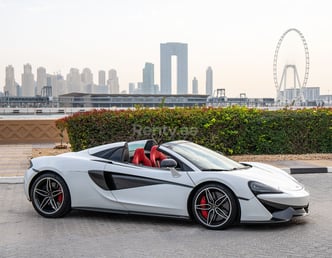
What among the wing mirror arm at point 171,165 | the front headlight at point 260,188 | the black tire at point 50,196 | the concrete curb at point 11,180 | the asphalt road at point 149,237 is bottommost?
the concrete curb at point 11,180

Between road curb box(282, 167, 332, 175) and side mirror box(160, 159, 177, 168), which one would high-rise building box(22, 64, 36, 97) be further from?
side mirror box(160, 159, 177, 168)

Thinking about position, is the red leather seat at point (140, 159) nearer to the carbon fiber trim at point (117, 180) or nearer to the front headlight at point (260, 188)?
the carbon fiber trim at point (117, 180)

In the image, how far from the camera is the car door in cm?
730

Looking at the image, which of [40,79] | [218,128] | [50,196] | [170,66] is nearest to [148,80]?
[170,66]

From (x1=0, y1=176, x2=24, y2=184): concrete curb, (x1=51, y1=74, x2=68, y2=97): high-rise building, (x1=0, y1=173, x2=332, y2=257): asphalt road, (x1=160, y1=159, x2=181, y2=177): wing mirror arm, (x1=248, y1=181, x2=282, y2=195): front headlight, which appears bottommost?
(x1=0, y1=176, x2=24, y2=184): concrete curb

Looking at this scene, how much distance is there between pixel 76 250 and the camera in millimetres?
6125

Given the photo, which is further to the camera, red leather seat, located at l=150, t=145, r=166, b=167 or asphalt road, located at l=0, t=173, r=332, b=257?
red leather seat, located at l=150, t=145, r=166, b=167

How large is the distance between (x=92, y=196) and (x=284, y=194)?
8.93 ft

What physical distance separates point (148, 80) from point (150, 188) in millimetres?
62424

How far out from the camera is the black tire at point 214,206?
702cm

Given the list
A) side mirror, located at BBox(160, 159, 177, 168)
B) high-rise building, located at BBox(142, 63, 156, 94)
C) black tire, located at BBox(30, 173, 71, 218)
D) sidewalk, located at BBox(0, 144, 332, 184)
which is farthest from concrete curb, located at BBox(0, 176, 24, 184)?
high-rise building, located at BBox(142, 63, 156, 94)

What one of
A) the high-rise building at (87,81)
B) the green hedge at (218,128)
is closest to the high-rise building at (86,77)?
the high-rise building at (87,81)

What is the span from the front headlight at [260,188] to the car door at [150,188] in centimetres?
80

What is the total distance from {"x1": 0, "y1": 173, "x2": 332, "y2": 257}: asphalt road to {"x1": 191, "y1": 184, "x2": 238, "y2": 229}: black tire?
0.45 feet
